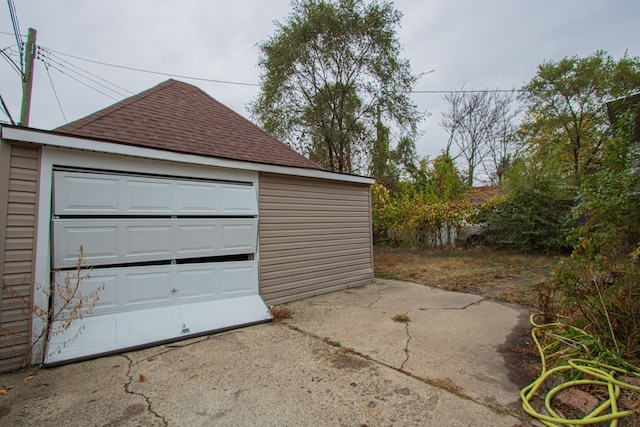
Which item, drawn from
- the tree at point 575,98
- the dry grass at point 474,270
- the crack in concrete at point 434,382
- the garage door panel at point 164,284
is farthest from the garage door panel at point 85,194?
the tree at point 575,98

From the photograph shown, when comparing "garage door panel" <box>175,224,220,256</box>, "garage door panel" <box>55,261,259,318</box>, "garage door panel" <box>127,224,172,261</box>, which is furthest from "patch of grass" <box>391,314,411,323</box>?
"garage door panel" <box>127,224,172,261</box>

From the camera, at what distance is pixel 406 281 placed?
6281mm

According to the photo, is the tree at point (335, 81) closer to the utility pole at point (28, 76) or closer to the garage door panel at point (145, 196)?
the utility pole at point (28, 76)

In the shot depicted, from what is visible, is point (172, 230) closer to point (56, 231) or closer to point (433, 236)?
point (56, 231)

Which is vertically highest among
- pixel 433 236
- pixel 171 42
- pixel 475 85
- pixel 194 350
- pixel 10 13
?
pixel 475 85

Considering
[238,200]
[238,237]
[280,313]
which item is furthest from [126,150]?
[280,313]

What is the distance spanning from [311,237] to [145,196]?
2720 millimetres

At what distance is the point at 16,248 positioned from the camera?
109 inches

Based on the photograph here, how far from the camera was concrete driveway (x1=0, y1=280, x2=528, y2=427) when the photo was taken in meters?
1.92

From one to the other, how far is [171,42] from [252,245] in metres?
7.27

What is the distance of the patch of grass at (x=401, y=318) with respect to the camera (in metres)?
3.77

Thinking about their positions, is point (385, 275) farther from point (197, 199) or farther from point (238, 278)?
point (197, 199)

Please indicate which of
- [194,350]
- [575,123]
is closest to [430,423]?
[194,350]

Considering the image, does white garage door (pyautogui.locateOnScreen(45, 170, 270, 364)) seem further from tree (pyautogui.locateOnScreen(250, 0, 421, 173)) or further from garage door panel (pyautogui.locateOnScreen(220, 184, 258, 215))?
tree (pyautogui.locateOnScreen(250, 0, 421, 173))
